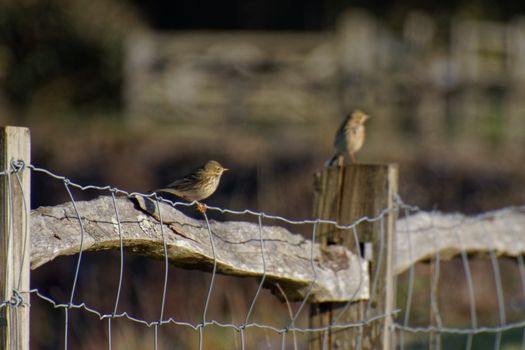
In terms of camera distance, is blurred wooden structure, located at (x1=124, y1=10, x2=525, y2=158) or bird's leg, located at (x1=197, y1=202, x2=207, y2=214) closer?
bird's leg, located at (x1=197, y1=202, x2=207, y2=214)

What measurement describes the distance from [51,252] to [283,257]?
1.09m

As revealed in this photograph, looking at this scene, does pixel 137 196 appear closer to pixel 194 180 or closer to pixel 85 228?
pixel 85 228

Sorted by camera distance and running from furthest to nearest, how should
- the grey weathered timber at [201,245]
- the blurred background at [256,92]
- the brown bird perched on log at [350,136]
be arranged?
1. the blurred background at [256,92]
2. the brown bird perched on log at [350,136]
3. the grey weathered timber at [201,245]

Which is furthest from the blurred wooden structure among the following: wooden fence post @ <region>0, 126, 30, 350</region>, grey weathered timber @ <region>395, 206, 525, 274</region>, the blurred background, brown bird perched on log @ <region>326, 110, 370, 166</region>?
wooden fence post @ <region>0, 126, 30, 350</region>

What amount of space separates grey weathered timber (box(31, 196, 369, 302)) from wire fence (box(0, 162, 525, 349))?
17mm

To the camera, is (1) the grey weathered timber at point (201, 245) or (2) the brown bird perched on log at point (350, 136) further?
(2) the brown bird perched on log at point (350, 136)

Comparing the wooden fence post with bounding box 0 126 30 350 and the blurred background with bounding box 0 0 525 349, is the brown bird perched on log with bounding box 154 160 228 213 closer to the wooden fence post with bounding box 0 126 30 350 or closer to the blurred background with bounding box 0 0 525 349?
the wooden fence post with bounding box 0 126 30 350

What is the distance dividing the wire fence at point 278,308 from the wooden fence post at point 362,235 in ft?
0.05

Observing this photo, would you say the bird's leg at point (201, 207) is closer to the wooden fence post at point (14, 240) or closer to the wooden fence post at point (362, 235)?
the wooden fence post at point (362, 235)

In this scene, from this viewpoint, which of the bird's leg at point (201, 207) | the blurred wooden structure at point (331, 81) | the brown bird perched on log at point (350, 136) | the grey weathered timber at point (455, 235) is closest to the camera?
the bird's leg at point (201, 207)

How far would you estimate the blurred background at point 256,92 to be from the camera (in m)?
14.8

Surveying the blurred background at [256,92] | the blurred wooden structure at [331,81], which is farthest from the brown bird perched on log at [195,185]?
the blurred wooden structure at [331,81]

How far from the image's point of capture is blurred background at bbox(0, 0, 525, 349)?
1480 centimetres

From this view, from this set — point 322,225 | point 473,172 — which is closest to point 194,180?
point 322,225
